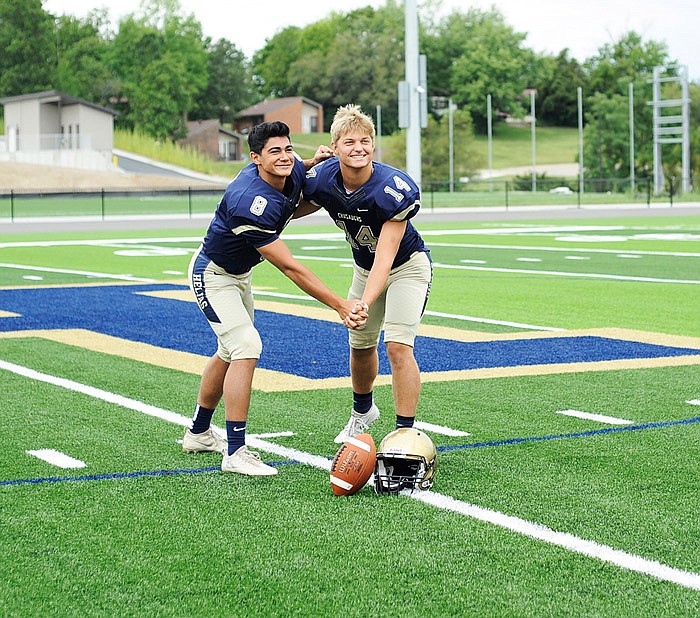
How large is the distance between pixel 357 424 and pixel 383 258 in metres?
1.18

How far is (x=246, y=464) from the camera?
5.81 m

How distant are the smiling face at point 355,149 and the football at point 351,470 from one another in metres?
1.41

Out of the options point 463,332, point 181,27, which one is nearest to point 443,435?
point 463,332

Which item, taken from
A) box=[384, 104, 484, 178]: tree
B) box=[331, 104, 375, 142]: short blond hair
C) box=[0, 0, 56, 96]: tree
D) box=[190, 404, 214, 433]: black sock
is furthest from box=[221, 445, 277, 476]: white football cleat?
box=[0, 0, 56, 96]: tree

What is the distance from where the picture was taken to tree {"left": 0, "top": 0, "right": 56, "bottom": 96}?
A: 326 ft

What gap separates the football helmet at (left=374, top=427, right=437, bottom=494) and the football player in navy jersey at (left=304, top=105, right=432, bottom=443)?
0.49 m

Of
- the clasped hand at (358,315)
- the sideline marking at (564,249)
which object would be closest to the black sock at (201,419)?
the clasped hand at (358,315)

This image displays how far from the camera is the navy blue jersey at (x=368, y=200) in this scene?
589 centimetres

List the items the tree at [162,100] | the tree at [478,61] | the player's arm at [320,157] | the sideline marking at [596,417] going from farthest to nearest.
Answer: the tree at [478,61]
the tree at [162,100]
the sideline marking at [596,417]
the player's arm at [320,157]

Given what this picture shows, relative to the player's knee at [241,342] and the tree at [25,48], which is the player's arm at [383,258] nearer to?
the player's knee at [241,342]

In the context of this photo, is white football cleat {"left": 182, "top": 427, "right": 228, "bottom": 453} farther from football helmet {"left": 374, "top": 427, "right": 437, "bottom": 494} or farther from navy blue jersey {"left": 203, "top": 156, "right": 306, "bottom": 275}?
football helmet {"left": 374, "top": 427, "right": 437, "bottom": 494}

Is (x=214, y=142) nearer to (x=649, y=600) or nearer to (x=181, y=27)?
(x=181, y=27)

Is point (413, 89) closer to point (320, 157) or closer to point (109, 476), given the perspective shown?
point (320, 157)

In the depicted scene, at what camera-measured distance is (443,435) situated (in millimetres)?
6734
